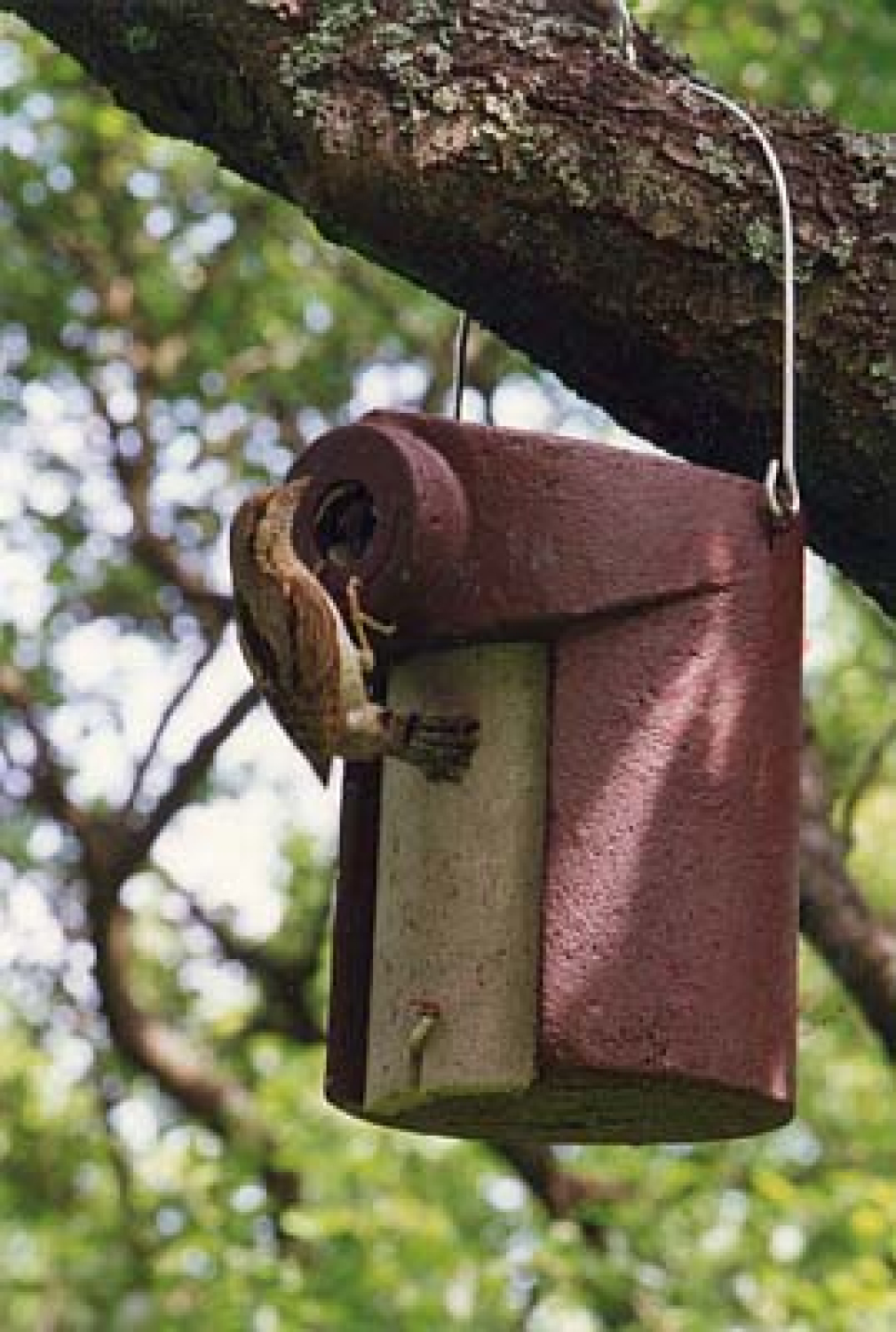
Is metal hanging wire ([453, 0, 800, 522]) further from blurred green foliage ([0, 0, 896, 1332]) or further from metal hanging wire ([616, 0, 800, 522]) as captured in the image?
blurred green foliage ([0, 0, 896, 1332])

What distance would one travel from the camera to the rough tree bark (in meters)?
2.30

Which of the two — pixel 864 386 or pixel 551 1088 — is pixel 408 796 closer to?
pixel 551 1088

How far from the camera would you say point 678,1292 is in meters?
6.11

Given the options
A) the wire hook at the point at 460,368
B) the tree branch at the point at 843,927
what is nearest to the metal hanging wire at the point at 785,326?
the wire hook at the point at 460,368

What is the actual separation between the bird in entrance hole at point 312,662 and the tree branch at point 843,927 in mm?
2615

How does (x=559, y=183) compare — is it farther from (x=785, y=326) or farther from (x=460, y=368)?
(x=460, y=368)

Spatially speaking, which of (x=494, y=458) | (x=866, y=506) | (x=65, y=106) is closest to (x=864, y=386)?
(x=866, y=506)

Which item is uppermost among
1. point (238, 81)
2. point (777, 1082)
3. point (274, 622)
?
point (238, 81)

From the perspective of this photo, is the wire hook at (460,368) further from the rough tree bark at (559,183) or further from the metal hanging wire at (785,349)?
the metal hanging wire at (785,349)

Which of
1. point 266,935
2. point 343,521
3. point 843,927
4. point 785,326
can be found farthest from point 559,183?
point 266,935

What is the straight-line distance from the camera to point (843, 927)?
4.89 meters

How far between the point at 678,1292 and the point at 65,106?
3759 millimetres

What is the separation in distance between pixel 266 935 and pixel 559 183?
20.2 feet

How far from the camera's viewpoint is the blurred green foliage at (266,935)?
19.7ft
